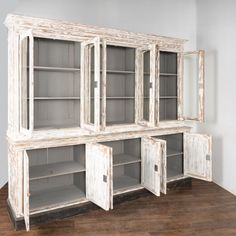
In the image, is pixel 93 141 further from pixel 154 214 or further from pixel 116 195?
pixel 154 214

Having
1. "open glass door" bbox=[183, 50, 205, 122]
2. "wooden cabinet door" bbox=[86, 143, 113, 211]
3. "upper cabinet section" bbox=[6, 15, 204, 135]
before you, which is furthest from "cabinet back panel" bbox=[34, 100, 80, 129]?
"open glass door" bbox=[183, 50, 205, 122]

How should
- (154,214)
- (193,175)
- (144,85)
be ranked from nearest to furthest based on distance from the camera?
(154,214) → (144,85) → (193,175)

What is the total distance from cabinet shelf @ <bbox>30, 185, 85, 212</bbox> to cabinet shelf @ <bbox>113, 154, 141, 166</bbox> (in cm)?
56

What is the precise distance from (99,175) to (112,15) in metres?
2.31

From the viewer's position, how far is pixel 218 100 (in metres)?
3.65

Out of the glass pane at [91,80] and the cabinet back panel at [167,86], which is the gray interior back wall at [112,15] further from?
the glass pane at [91,80]

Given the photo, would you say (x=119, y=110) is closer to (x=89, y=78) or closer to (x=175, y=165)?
(x=89, y=78)

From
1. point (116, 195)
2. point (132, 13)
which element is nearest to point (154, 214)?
point (116, 195)

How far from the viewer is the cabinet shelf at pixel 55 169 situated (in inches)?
111

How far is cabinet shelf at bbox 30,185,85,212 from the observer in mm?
2740

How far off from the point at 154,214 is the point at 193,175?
3.25 feet

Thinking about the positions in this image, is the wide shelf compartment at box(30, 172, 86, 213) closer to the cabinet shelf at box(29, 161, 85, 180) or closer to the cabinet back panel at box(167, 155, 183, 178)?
the cabinet shelf at box(29, 161, 85, 180)

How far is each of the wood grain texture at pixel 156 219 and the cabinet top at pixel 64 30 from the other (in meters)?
1.83

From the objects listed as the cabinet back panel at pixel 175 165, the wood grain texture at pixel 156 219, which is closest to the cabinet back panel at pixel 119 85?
the cabinet back panel at pixel 175 165
